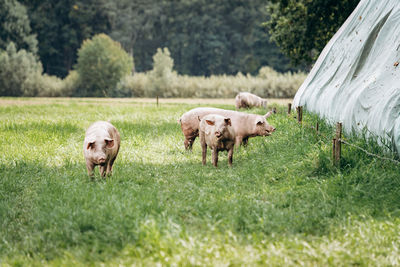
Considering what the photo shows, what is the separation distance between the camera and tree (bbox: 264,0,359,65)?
19219 millimetres

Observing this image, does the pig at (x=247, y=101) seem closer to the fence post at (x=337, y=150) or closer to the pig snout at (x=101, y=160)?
the fence post at (x=337, y=150)

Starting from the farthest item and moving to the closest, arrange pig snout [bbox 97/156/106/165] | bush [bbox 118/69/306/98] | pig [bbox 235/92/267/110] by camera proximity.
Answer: bush [bbox 118/69/306/98] → pig [bbox 235/92/267/110] → pig snout [bbox 97/156/106/165]

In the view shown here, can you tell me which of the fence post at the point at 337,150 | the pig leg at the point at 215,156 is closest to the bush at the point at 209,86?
the pig leg at the point at 215,156

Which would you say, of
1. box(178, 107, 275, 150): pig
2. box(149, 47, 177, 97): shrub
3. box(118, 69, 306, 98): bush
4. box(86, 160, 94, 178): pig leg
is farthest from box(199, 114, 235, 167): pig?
box(149, 47, 177, 97): shrub

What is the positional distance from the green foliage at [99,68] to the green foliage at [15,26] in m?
10.4

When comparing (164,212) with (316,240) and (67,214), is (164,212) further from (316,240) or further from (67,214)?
(316,240)

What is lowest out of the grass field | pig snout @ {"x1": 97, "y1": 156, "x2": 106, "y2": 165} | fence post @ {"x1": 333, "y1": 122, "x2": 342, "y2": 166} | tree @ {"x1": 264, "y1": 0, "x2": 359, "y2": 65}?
the grass field

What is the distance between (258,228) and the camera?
17.0ft

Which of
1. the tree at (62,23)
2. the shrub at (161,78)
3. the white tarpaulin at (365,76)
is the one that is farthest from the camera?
the tree at (62,23)

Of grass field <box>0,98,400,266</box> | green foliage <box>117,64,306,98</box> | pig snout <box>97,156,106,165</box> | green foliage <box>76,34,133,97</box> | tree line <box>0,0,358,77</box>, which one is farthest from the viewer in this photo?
tree line <box>0,0,358,77</box>

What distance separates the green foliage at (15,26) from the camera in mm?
52875

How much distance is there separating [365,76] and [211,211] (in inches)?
219

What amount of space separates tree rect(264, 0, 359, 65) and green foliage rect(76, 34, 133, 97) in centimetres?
2838

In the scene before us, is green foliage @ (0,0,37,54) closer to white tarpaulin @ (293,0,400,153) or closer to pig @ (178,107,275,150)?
white tarpaulin @ (293,0,400,153)
